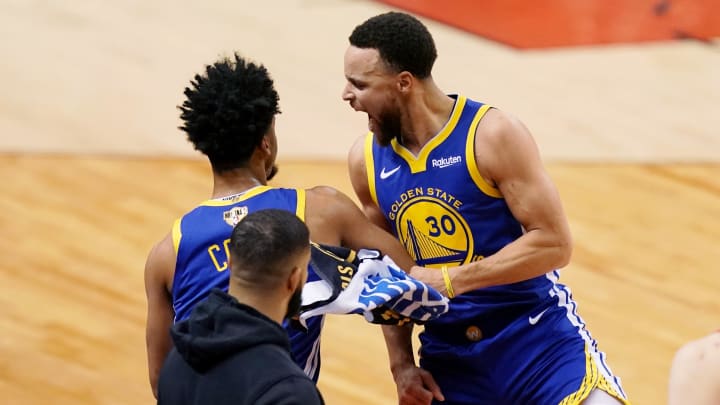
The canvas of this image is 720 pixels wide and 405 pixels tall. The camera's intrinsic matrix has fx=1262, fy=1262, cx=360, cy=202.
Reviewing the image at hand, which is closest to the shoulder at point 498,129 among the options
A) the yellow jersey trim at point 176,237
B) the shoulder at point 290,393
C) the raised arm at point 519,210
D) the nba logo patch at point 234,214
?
the raised arm at point 519,210

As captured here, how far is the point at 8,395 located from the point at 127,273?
1.17m

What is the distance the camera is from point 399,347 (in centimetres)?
422

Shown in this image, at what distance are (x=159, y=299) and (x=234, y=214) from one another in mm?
370

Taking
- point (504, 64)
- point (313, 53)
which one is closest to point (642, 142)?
point (504, 64)

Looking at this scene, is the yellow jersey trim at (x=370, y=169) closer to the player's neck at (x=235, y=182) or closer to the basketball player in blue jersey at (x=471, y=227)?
the basketball player in blue jersey at (x=471, y=227)

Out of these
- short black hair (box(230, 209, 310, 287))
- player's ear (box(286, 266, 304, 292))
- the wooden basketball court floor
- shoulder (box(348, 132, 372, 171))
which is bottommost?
the wooden basketball court floor

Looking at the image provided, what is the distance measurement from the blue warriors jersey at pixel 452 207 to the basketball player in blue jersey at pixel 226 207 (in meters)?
0.37

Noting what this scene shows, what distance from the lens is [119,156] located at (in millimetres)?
7629

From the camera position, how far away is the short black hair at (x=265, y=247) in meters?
2.86

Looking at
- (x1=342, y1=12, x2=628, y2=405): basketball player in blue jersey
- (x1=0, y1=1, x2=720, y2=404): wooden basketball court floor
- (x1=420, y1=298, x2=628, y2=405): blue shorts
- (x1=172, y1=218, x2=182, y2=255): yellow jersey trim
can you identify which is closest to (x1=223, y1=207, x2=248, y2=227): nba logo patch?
(x1=172, y1=218, x2=182, y2=255): yellow jersey trim

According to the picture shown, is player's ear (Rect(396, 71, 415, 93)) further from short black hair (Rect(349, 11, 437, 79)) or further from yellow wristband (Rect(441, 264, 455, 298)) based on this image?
yellow wristband (Rect(441, 264, 455, 298))

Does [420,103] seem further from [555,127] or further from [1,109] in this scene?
[1,109]

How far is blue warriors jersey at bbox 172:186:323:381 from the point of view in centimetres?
340

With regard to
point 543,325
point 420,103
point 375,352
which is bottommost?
point 375,352
